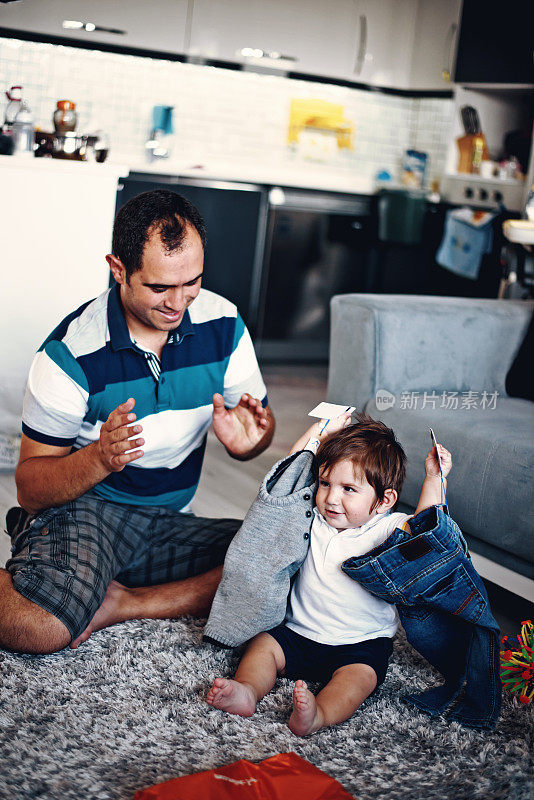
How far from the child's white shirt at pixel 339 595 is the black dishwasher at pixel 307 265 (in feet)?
10.9

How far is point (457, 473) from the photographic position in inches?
89.2

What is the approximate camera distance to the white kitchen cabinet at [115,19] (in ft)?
14.7

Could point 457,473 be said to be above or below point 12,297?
below

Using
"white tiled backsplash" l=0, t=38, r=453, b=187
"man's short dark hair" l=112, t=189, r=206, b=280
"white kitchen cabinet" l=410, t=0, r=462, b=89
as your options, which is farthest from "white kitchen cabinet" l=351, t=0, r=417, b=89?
"man's short dark hair" l=112, t=189, r=206, b=280

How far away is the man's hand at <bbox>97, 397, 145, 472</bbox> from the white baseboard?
100cm

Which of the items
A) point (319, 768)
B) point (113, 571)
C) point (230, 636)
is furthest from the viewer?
point (113, 571)

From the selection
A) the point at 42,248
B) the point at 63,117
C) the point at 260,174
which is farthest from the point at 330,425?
the point at 260,174

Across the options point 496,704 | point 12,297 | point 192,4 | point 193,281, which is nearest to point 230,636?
point 496,704

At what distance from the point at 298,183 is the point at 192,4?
3.57ft

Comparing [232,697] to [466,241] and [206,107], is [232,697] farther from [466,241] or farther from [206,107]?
[206,107]

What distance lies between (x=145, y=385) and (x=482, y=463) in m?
0.85

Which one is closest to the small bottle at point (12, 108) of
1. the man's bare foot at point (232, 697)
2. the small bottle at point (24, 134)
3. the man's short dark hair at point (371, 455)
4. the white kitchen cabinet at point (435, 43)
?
the small bottle at point (24, 134)

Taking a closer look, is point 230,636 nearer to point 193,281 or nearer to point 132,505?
point 132,505

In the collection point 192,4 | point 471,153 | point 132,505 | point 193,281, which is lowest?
point 132,505
